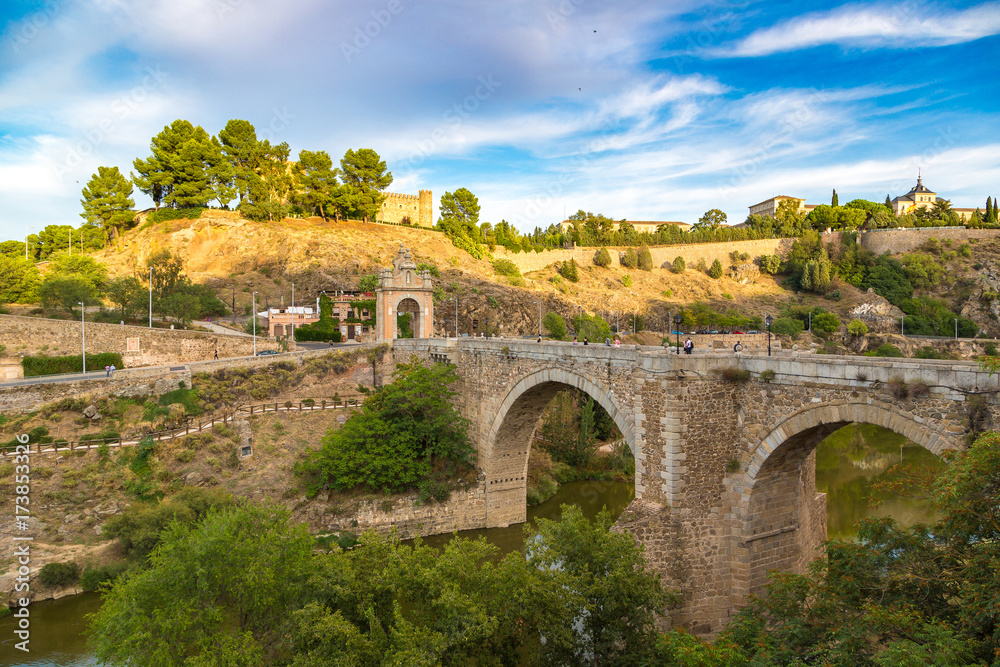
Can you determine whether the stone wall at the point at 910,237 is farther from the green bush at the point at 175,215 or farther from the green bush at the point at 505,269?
the green bush at the point at 175,215

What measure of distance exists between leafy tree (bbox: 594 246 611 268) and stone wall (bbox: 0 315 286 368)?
46924 millimetres

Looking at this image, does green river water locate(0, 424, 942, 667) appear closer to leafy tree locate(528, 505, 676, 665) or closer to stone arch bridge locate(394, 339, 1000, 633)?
stone arch bridge locate(394, 339, 1000, 633)

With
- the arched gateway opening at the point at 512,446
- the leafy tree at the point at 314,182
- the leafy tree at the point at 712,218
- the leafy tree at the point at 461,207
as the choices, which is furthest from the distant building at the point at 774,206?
the arched gateway opening at the point at 512,446

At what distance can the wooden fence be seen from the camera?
66.2ft

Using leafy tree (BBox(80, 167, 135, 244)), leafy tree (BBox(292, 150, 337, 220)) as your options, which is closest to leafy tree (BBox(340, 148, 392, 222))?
leafy tree (BBox(292, 150, 337, 220))

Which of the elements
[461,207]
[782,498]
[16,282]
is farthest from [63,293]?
[461,207]

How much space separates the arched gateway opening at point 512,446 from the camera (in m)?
19.9

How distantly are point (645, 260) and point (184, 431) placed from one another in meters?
59.9

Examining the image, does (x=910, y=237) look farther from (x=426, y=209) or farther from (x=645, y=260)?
(x=426, y=209)

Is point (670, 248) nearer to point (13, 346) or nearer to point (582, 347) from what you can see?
point (582, 347)

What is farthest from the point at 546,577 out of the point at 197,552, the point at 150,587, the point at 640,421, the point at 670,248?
the point at 670,248

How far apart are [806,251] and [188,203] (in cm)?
7133

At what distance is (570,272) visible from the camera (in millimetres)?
65625

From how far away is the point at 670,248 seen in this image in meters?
74.3
